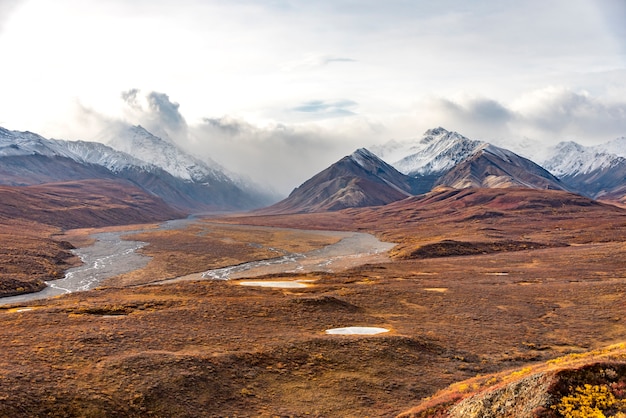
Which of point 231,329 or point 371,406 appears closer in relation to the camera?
point 371,406

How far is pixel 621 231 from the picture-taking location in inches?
5827

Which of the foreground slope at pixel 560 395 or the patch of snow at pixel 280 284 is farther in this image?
the patch of snow at pixel 280 284

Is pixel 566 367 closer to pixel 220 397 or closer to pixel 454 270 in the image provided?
pixel 220 397

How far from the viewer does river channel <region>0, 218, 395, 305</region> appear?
Result: 77.8m

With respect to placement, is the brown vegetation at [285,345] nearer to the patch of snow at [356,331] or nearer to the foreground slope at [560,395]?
the foreground slope at [560,395]

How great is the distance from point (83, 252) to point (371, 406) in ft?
363

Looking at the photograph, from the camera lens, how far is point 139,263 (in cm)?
10181

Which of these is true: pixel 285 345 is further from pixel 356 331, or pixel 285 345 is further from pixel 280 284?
pixel 280 284

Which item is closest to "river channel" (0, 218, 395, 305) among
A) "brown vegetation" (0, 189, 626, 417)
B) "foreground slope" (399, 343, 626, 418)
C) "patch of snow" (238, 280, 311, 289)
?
"patch of snow" (238, 280, 311, 289)

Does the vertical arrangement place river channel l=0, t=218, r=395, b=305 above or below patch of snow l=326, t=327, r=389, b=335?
above

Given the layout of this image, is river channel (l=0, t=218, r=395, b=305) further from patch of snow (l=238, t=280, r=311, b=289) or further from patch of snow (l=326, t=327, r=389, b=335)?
patch of snow (l=326, t=327, r=389, b=335)

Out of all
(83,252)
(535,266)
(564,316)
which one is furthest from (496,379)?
(83,252)

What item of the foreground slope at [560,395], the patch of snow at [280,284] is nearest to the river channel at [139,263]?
the patch of snow at [280,284]

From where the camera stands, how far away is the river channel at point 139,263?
255ft
